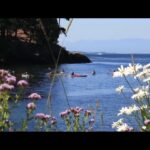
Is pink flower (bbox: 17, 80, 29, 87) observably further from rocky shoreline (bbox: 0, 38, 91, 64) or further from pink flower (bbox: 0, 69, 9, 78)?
rocky shoreline (bbox: 0, 38, 91, 64)

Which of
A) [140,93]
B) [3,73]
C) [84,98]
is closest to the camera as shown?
[140,93]

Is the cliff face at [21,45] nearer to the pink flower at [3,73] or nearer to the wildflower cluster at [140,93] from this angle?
the pink flower at [3,73]

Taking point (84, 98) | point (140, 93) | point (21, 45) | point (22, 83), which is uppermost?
point (21, 45)

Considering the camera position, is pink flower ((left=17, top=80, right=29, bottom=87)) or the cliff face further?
the cliff face

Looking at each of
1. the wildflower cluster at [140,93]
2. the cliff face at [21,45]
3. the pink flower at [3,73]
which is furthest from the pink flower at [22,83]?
the cliff face at [21,45]

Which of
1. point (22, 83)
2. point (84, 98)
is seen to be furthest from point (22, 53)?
point (22, 83)

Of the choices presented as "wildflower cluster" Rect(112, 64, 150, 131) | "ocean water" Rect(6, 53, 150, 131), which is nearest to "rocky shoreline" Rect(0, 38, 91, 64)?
"ocean water" Rect(6, 53, 150, 131)

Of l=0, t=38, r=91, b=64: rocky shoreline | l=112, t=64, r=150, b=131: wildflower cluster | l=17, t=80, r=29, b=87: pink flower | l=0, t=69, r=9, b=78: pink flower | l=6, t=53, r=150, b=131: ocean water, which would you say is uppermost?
l=0, t=38, r=91, b=64: rocky shoreline

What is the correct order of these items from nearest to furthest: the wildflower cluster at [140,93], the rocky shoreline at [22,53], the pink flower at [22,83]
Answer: the wildflower cluster at [140,93], the pink flower at [22,83], the rocky shoreline at [22,53]

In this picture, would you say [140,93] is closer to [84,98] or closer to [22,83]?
[22,83]

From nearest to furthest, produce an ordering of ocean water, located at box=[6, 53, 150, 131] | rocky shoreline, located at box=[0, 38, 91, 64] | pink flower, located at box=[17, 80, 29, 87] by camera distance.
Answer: pink flower, located at box=[17, 80, 29, 87], ocean water, located at box=[6, 53, 150, 131], rocky shoreline, located at box=[0, 38, 91, 64]
